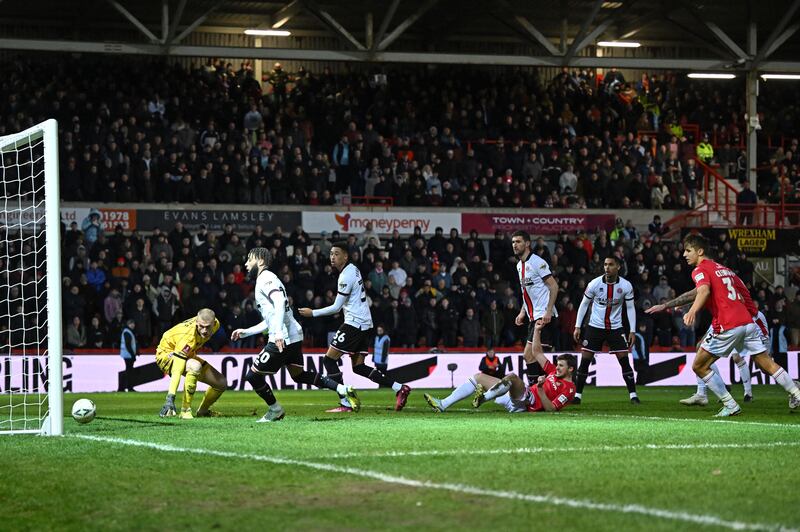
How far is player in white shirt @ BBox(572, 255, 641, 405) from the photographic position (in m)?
17.8

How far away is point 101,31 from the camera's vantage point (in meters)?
40.2

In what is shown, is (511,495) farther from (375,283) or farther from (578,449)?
(375,283)

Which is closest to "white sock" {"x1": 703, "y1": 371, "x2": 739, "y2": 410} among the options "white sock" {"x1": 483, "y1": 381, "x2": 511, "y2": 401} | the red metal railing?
"white sock" {"x1": 483, "y1": 381, "x2": 511, "y2": 401}

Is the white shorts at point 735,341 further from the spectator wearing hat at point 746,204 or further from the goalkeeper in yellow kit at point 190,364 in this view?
the spectator wearing hat at point 746,204

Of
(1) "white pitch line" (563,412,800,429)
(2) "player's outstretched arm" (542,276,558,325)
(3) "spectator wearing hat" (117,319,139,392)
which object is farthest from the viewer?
(3) "spectator wearing hat" (117,319,139,392)

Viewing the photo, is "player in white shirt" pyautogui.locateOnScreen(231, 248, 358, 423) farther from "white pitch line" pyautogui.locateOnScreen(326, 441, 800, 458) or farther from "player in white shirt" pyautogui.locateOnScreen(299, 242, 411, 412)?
"white pitch line" pyautogui.locateOnScreen(326, 441, 800, 458)

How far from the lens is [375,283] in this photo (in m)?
28.2

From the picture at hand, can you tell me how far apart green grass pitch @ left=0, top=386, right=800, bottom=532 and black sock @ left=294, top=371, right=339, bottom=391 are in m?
1.18

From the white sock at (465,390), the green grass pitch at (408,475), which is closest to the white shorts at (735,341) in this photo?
the green grass pitch at (408,475)

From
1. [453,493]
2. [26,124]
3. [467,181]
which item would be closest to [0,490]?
[453,493]

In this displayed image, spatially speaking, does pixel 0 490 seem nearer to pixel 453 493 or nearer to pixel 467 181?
pixel 453 493

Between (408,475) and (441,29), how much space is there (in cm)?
3480

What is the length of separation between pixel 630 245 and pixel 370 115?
8.98m

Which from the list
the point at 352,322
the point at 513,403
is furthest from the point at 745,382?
the point at 352,322
